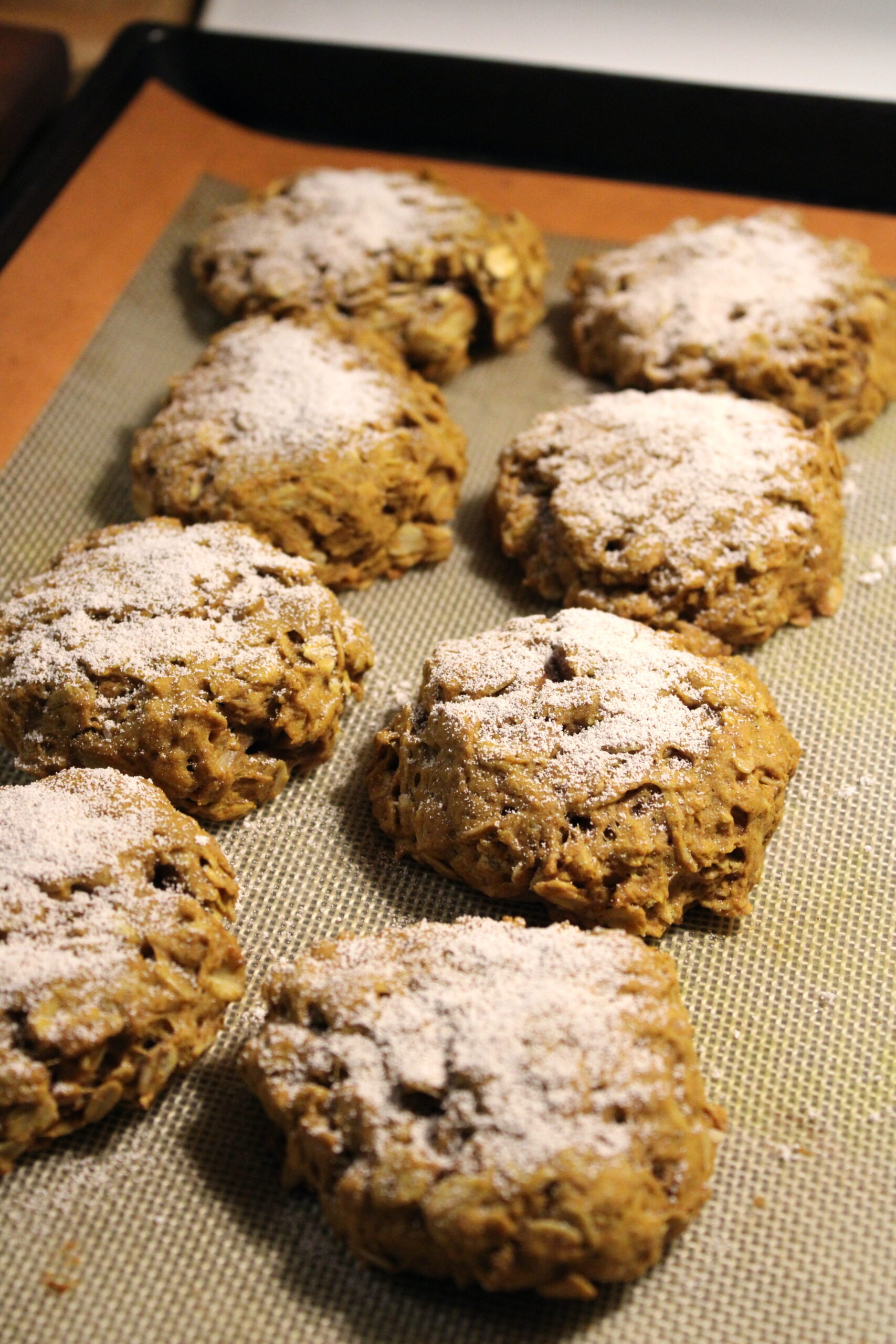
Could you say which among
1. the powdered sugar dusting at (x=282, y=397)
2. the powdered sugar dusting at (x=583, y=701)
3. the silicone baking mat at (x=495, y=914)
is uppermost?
the powdered sugar dusting at (x=282, y=397)

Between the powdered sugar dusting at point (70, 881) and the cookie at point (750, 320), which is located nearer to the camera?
the powdered sugar dusting at point (70, 881)

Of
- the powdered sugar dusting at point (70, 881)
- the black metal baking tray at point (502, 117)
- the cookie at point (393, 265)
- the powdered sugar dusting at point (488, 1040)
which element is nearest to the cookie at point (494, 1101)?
the powdered sugar dusting at point (488, 1040)

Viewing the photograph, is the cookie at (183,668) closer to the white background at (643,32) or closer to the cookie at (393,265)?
the cookie at (393,265)

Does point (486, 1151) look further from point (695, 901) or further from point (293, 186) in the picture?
point (293, 186)

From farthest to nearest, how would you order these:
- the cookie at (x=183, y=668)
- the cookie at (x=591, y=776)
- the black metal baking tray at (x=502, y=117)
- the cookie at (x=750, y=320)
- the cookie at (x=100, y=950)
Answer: the black metal baking tray at (x=502, y=117) < the cookie at (x=750, y=320) < the cookie at (x=183, y=668) < the cookie at (x=591, y=776) < the cookie at (x=100, y=950)

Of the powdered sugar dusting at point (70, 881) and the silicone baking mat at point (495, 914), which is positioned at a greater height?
the powdered sugar dusting at point (70, 881)

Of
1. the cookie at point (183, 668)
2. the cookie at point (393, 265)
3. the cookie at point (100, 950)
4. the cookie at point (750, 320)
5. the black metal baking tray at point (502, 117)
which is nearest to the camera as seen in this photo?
the cookie at point (100, 950)

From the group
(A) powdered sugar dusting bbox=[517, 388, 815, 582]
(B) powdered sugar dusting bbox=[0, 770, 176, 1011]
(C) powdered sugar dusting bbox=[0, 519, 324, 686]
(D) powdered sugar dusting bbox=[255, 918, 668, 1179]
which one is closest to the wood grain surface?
(C) powdered sugar dusting bbox=[0, 519, 324, 686]
